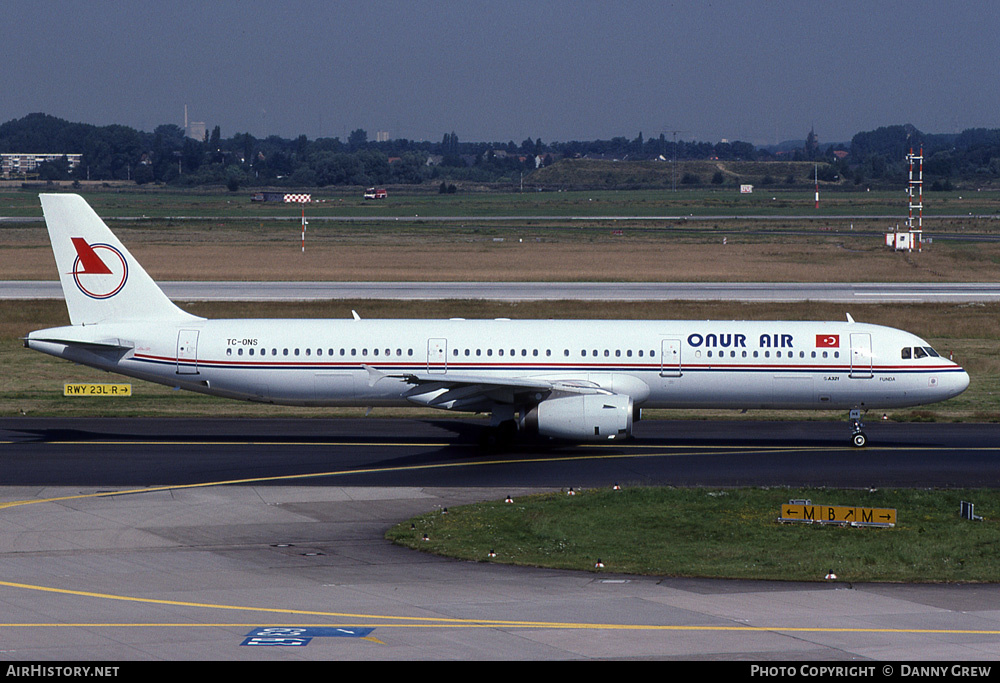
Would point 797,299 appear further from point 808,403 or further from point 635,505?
point 635,505

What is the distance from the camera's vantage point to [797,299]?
7619cm

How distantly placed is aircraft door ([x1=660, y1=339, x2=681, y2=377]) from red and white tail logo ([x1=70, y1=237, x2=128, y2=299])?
1825cm

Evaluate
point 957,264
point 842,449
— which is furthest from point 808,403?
point 957,264

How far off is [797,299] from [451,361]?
4349cm

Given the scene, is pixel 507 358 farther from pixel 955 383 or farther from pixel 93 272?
pixel 955 383

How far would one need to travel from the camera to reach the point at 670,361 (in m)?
38.0

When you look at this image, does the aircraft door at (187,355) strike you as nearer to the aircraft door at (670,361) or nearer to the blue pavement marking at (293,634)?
the aircraft door at (670,361)

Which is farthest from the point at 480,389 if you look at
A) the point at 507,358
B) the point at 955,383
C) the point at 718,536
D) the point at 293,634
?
the point at 293,634

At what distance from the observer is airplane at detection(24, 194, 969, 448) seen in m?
38.0

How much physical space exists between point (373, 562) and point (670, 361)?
16.4 metres

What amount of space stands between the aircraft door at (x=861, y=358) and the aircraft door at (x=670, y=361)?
→ 5.72 metres

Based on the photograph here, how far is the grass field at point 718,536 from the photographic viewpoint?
23.8 m

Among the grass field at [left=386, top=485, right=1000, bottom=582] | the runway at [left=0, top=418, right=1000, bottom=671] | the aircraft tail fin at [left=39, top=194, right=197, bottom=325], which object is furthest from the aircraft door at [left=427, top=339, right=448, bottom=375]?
the grass field at [left=386, top=485, right=1000, bottom=582]
